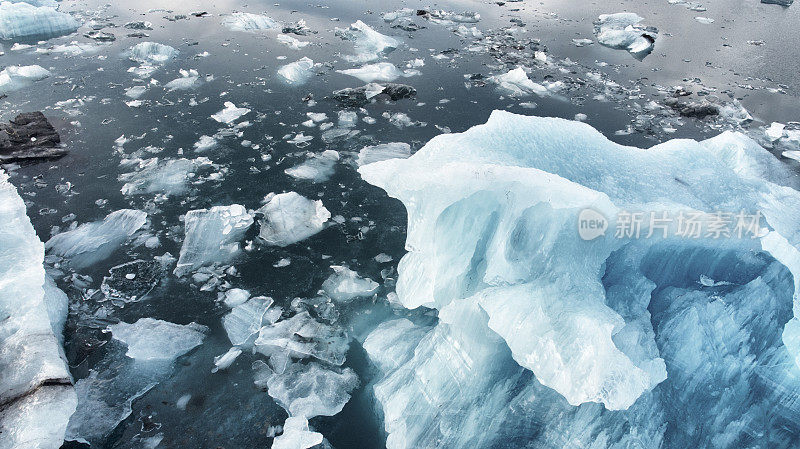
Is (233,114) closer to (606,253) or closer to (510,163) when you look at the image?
(510,163)

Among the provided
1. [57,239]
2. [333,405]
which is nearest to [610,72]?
[333,405]

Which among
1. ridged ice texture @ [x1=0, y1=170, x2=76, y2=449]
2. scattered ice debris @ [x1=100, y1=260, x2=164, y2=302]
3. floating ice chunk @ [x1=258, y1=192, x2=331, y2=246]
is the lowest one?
scattered ice debris @ [x1=100, y1=260, x2=164, y2=302]

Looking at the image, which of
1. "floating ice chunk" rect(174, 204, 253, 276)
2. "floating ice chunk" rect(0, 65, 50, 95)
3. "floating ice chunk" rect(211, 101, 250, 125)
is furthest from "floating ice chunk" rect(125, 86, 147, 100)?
"floating ice chunk" rect(174, 204, 253, 276)

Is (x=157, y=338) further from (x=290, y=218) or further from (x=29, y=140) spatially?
(x=29, y=140)

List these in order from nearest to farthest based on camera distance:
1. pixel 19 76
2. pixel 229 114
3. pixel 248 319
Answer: pixel 248 319 < pixel 229 114 < pixel 19 76

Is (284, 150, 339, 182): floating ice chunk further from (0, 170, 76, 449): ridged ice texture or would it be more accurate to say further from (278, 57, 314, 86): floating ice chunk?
(0, 170, 76, 449): ridged ice texture

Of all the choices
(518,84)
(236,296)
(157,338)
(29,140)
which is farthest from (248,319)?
(518,84)

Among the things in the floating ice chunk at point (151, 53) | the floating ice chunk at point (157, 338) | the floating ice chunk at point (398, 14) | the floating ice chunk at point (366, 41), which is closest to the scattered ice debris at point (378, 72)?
the floating ice chunk at point (366, 41)
